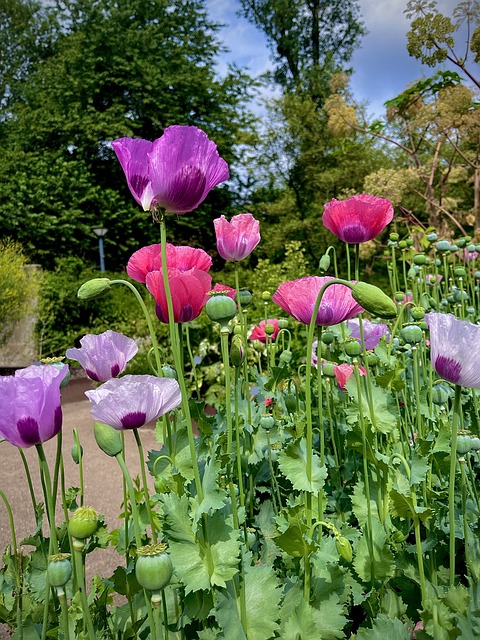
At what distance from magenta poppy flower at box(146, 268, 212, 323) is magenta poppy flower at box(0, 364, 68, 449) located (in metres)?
0.22

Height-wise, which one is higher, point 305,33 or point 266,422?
point 305,33

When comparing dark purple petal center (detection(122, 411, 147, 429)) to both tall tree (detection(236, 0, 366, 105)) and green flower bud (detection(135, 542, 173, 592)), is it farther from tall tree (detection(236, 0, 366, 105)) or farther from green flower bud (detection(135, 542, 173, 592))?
tall tree (detection(236, 0, 366, 105))

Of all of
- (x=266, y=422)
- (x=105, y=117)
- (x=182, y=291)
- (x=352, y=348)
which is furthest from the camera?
(x=105, y=117)

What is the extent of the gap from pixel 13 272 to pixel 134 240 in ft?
13.1

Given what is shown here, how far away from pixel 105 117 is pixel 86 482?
401 inches

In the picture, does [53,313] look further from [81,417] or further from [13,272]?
[81,417]

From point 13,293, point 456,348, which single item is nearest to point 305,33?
point 13,293

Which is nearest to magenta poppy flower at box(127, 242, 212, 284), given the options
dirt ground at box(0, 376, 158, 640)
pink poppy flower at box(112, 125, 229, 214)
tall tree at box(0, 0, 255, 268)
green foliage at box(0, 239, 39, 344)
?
pink poppy flower at box(112, 125, 229, 214)

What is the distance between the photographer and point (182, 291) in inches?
32.8

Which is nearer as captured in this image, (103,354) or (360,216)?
(103,354)

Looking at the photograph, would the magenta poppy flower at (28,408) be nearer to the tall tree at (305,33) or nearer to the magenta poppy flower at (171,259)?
the magenta poppy flower at (171,259)

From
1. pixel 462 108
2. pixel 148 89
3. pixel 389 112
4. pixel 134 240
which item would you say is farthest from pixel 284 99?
pixel 462 108

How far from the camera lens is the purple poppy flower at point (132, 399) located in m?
0.67

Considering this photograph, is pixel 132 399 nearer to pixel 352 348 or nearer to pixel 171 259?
pixel 171 259
